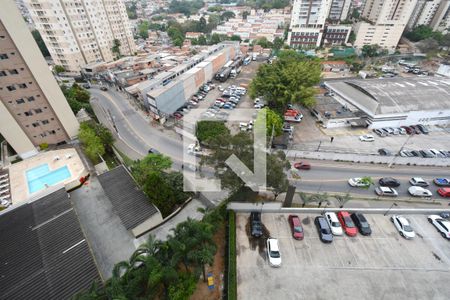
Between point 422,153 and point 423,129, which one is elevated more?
point 422,153

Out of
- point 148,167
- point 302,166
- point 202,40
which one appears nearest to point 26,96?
point 148,167

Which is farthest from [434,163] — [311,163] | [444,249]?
[311,163]

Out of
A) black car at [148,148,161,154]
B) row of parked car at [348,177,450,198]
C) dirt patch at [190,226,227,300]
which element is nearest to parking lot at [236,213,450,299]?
dirt patch at [190,226,227,300]

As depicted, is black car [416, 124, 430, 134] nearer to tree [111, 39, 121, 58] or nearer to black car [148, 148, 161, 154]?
black car [148, 148, 161, 154]

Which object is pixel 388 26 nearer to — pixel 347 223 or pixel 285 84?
pixel 285 84

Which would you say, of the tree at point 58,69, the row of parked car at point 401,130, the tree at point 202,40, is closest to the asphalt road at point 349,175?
the row of parked car at point 401,130

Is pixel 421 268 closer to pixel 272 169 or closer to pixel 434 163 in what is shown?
pixel 272 169

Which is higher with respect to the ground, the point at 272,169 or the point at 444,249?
the point at 272,169
